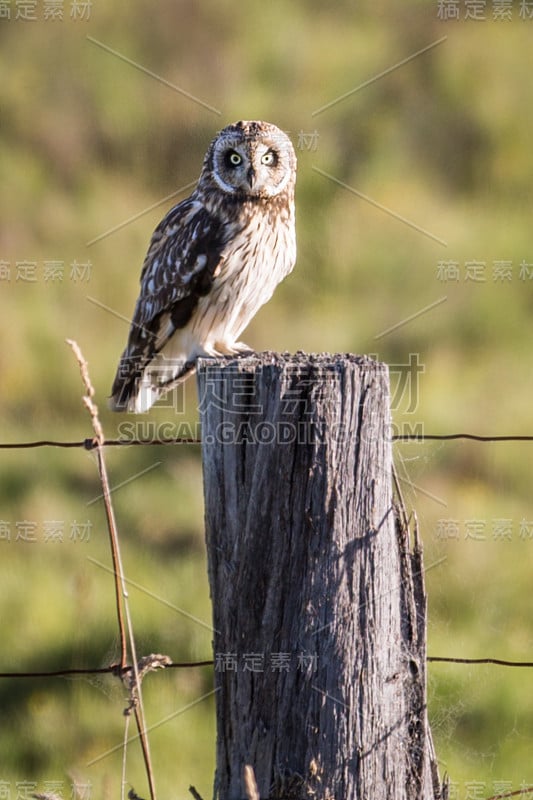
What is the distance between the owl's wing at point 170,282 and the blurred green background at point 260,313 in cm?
88

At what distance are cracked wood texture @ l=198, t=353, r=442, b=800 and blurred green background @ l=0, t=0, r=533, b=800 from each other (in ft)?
4.36

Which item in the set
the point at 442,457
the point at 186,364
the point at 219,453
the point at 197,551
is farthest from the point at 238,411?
the point at 442,457

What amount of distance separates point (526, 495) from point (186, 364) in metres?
2.43

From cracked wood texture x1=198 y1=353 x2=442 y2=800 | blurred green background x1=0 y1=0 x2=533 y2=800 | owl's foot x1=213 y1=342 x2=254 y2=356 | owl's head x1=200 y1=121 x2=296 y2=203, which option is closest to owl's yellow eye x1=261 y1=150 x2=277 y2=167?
owl's head x1=200 y1=121 x2=296 y2=203

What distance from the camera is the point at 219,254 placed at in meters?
4.19

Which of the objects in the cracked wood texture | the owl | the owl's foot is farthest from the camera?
the owl's foot

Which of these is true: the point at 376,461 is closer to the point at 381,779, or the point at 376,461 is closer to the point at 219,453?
the point at 219,453

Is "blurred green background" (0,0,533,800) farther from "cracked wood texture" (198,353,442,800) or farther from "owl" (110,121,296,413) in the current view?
"cracked wood texture" (198,353,442,800)

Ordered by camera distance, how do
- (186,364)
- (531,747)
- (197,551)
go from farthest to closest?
1. (197,551)
2. (186,364)
3. (531,747)

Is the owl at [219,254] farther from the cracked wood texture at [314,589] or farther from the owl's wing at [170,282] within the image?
the cracked wood texture at [314,589]

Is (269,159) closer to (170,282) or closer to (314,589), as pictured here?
(170,282)

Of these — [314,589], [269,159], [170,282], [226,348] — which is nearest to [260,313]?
[226,348]

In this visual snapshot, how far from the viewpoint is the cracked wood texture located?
6.61 ft

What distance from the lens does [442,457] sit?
240 inches
